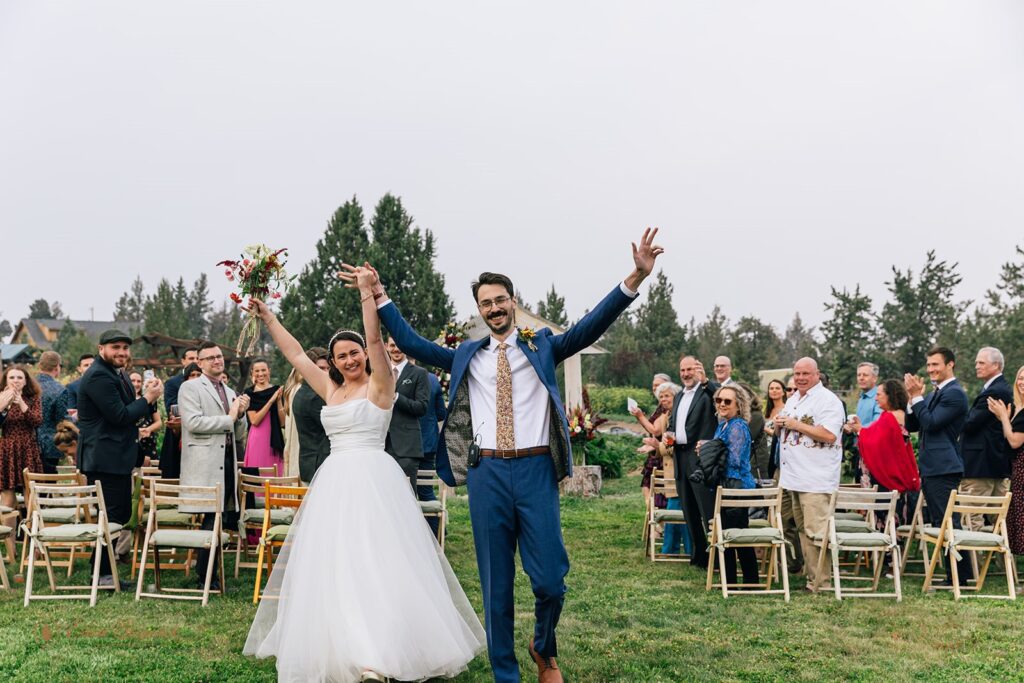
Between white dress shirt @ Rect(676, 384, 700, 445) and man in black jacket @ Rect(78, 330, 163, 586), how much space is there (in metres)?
5.17

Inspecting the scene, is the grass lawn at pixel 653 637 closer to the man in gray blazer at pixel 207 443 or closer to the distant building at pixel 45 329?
the man in gray blazer at pixel 207 443

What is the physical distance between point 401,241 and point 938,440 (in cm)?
3683

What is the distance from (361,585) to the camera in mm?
5113

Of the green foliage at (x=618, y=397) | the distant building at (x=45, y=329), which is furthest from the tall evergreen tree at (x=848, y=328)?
the distant building at (x=45, y=329)

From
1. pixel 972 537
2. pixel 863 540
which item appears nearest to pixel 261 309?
pixel 863 540

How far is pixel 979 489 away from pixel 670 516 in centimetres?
310

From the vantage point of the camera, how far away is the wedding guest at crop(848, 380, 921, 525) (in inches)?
351

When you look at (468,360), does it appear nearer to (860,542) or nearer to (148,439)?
(860,542)

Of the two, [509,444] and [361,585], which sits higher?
[509,444]

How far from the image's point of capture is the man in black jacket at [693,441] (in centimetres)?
929

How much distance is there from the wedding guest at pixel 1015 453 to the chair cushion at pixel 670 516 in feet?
10.4

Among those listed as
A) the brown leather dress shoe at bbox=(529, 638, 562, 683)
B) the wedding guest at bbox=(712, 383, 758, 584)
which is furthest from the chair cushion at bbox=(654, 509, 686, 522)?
the brown leather dress shoe at bbox=(529, 638, 562, 683)

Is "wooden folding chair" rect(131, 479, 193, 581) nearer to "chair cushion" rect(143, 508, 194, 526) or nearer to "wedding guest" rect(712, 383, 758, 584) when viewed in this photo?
"chair cushion" rect(143, 508, 194, 526)

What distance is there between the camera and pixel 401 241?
4375 cm
